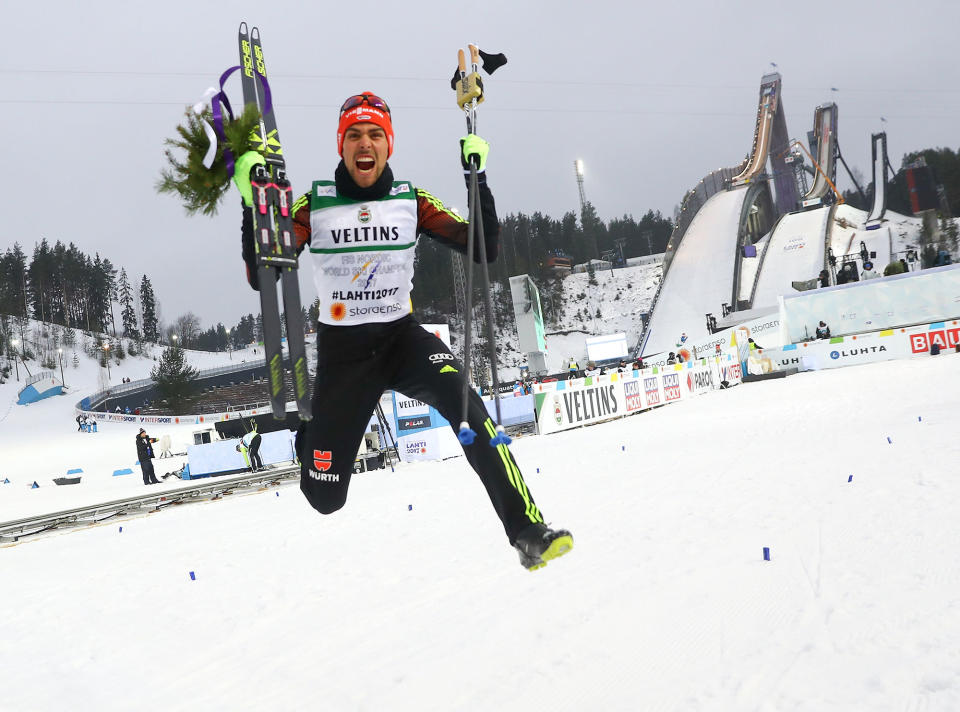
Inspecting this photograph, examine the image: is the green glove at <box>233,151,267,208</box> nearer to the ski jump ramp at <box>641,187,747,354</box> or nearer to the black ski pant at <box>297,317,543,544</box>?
the black ski pant at <box>297,317,543,544</box>

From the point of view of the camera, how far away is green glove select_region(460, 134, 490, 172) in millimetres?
3482

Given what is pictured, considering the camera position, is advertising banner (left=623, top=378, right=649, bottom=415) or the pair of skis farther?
advertising banner (left=623, top=378, right=649, bottom=415)

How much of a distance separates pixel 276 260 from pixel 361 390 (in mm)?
755

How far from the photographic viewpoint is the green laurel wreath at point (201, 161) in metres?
3.26

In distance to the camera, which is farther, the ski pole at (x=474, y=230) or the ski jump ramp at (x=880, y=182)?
the ski jump ramp at (x=880, y=182)

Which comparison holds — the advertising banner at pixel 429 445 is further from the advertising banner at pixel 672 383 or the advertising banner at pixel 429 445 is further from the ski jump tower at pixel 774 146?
the ski jump tower at pixel 774 146

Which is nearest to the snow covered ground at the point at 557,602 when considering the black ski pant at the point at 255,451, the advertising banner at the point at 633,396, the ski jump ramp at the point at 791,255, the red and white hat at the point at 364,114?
the red and white hat at the point at 364,114

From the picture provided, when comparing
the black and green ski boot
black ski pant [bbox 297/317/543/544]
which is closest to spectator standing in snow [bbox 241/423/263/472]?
black ski pant [bbox 297/317/543/544]

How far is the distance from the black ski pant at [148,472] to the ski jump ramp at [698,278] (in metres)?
31.3

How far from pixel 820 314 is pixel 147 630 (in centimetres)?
3162

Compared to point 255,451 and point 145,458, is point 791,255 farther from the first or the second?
point 145,458

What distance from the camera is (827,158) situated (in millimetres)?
66688

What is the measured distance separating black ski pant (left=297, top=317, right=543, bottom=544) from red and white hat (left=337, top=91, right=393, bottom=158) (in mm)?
979

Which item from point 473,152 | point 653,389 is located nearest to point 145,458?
point 653,389
